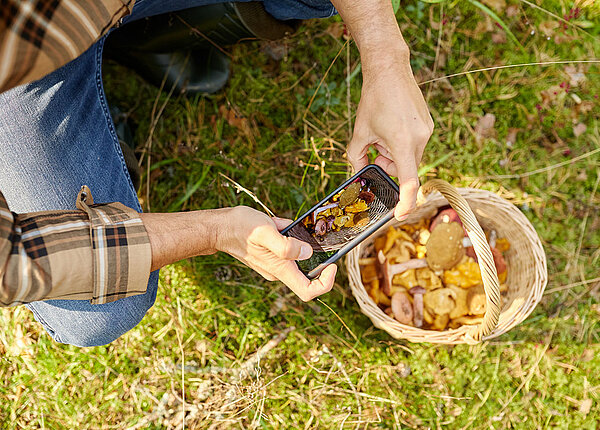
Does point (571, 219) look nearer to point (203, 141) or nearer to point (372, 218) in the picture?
point (372, 218)

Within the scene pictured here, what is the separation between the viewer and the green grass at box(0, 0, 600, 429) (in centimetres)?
238

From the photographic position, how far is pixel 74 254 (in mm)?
1362

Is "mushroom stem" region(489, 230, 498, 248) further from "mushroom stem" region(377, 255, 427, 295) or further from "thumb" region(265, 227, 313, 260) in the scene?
"thumb" region(265, 227, 313, 260)

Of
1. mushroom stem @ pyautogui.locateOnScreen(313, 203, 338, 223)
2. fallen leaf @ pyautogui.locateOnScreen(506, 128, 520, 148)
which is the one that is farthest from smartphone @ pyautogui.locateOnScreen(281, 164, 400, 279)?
fallen leaf @ pyautogui.locateOnScreen(506, 128, 520, 148)

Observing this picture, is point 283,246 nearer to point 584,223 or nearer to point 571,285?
point 571,285

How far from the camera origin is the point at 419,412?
2.39 m

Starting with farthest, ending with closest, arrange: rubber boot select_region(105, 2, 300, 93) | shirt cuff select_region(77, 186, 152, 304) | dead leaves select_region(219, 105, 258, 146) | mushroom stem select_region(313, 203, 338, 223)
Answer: dead leaves select_region(219, 105, 258, 146), rubber boot select_region(105, 2, 300, 93), mushroom stem select_region(313, 203, 338, 223), shirt cuff select_region(77, 186, 152, 304)

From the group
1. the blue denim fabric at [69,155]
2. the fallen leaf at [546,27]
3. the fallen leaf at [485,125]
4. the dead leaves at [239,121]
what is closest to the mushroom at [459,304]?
the fallen leaf at [485,125]

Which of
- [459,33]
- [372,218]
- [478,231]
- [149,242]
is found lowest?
[478,231]

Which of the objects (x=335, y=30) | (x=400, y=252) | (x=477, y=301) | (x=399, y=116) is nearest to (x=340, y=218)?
(x=399, y=116)

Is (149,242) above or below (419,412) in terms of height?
above

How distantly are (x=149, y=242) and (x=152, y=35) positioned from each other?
1.23 m

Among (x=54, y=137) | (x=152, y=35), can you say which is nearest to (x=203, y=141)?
(x=152, y=35)

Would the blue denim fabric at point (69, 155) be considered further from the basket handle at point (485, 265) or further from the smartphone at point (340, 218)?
the basket handle at point (485, 265)
